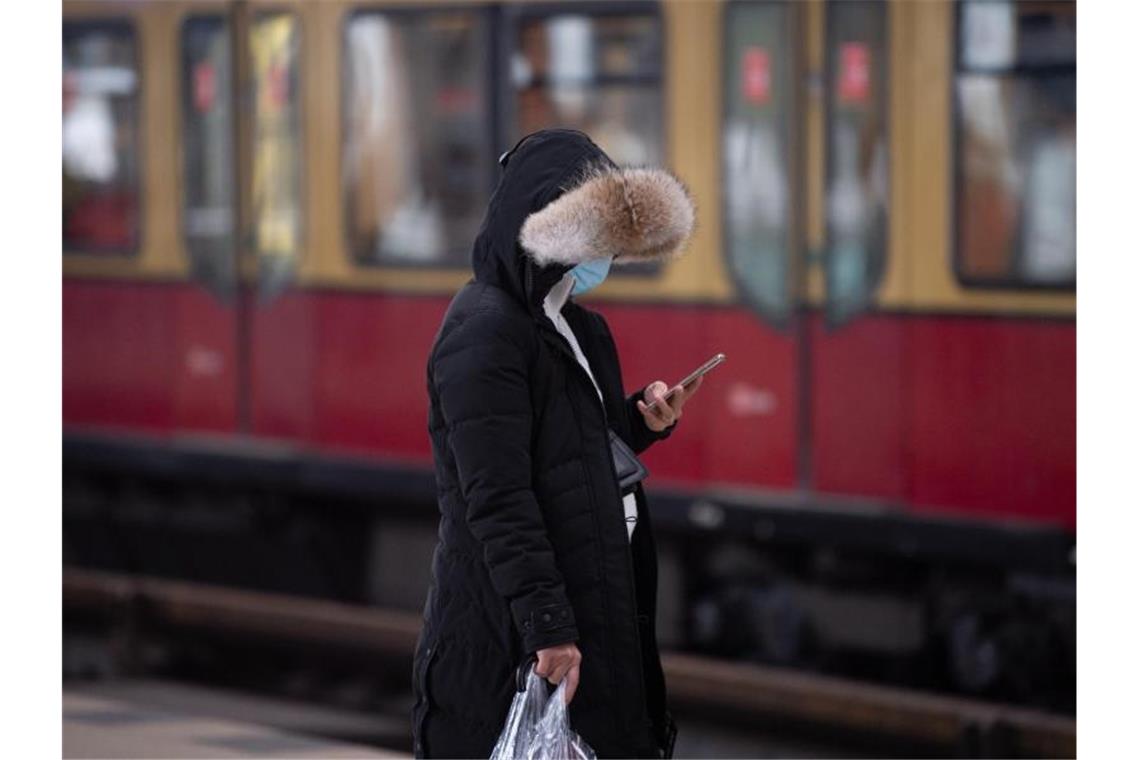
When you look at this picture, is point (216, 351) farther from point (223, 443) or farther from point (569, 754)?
point (569, 754)

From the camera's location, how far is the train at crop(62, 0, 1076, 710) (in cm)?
881

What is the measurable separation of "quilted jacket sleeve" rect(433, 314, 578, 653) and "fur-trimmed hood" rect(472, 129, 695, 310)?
0.62ft

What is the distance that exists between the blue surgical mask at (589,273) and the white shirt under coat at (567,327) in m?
0.02

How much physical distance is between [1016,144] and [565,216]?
186 inches

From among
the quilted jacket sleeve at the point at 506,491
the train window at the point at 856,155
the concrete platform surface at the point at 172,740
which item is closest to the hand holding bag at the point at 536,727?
the quilted jacket sleeve at the point at 506,491

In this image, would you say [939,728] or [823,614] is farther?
[823,614]

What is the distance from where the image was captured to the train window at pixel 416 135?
10.4 meters

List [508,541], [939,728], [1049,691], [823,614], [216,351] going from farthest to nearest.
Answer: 1. [216,351]
2. [823,614]
3. [1049,691]
4. [939,728]
5. [508,541]

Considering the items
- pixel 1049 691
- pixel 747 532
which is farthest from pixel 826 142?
A: pixel 1049 691

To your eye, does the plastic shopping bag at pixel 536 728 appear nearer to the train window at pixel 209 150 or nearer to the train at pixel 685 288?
the train at pixel 685 288

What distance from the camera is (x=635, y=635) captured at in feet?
14.8

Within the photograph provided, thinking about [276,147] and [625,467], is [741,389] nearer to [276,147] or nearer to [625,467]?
[276,147]

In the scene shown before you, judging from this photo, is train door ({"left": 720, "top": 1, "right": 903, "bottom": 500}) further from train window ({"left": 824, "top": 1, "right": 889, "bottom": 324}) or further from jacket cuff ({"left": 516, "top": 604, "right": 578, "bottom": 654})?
jacket cuff ({"left": 516, "top": 604, "right": 578, "bottom": 654})

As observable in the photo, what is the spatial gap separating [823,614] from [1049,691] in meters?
1.08
